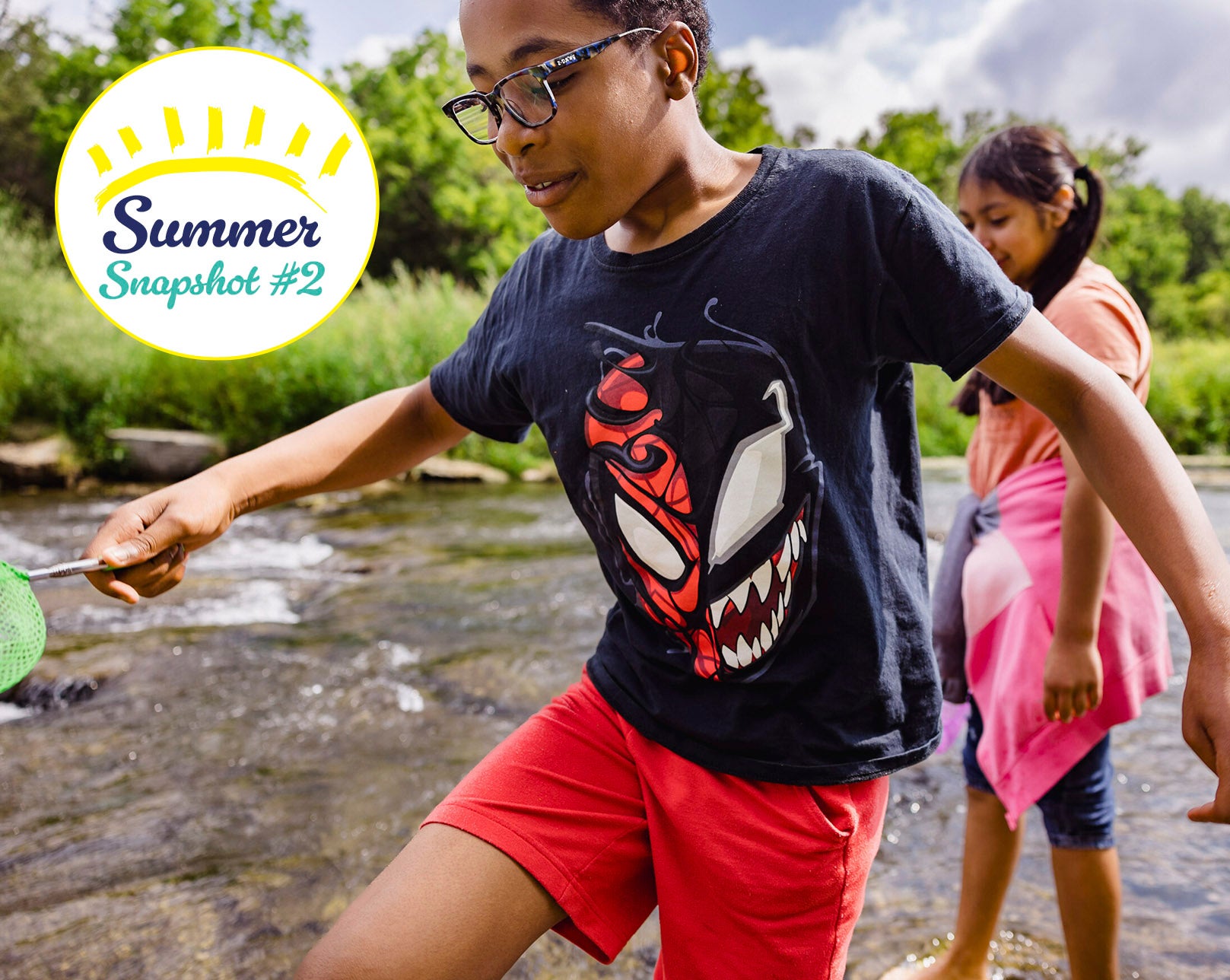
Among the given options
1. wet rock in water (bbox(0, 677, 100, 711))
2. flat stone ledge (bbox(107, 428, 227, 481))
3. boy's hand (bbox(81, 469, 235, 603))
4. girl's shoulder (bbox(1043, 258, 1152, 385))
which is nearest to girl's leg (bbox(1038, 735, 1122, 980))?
girl's shoulder (bbox(1043, 258, 1152, 385))

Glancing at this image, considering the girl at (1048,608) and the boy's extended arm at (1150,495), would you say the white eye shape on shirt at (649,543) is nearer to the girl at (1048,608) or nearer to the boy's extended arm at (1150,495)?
the boy's extended arm at (1150,495)

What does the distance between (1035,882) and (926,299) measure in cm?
229

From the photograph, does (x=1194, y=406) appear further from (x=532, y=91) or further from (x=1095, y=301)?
(x=532, y=91)

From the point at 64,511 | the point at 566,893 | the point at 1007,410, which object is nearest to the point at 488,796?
the point at 566,893

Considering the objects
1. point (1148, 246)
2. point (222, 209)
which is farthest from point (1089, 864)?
point (1148, 246)

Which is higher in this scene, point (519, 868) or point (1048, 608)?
point (1048, 608)

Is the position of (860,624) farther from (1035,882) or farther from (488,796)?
(1035,882)

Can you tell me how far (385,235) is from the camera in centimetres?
3041

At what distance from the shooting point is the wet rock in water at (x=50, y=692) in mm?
4414

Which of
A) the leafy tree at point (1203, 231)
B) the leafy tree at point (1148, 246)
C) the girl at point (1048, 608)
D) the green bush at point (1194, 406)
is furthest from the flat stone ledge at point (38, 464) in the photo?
the leafy tree at point (1203, 231)

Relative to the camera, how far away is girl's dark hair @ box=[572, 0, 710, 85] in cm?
133

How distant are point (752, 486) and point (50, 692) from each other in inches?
171

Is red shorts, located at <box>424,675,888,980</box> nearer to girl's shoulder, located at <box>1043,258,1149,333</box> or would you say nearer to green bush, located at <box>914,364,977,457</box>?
girl's shoulder, located at <box>1043,258,1149,333</box>

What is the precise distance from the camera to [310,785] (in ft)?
11.6
